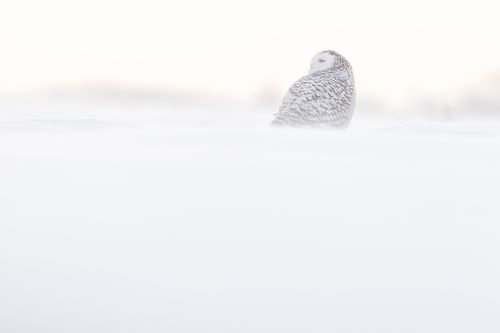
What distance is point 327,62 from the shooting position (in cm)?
452

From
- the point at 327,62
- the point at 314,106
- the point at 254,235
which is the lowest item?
the point at 254,235

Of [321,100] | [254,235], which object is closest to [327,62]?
[321,100]

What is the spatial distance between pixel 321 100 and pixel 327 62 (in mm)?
618

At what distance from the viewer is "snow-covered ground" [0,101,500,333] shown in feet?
3.92

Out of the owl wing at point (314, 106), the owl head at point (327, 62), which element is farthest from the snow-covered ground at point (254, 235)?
the owl head at point (327, 62)

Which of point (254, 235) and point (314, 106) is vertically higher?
point (314, 106)

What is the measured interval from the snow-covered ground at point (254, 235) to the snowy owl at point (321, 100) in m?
2.25

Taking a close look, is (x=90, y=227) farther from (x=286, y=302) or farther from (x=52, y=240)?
(x=286, y=302)

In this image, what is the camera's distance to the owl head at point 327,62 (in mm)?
4496

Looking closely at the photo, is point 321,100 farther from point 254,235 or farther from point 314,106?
point 254,235

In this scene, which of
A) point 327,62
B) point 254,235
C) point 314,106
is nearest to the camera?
point 254,235

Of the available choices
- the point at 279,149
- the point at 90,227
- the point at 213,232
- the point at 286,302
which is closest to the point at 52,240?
the point at 90,227

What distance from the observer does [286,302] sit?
119cm

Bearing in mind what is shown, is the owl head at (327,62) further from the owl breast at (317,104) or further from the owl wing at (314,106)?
the owl wing at (314,106)
